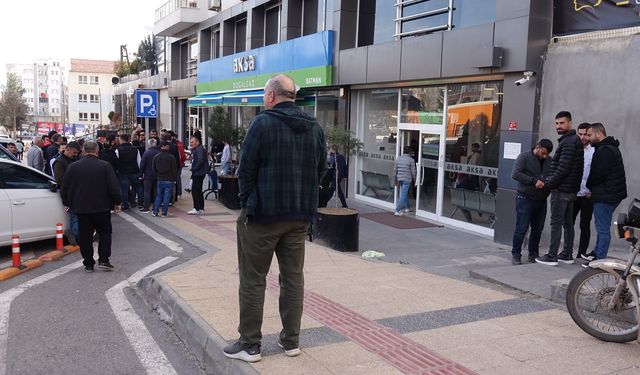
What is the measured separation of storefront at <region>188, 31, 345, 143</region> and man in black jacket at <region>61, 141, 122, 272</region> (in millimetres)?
8243

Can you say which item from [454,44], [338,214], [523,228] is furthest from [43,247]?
[454,44]

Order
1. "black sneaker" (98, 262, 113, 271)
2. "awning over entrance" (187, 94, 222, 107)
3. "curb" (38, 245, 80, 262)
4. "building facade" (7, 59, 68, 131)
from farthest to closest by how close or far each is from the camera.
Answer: "building facade" (7, 59, 68, 131), "awning over entrance" (187, 94, 222, 107), "curb" (38, 245, 80, 262), "black sneaker" (98, 262, 113, 271)

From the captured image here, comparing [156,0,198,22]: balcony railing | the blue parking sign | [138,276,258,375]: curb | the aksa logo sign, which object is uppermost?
[156,0,198,22]: balcony railing

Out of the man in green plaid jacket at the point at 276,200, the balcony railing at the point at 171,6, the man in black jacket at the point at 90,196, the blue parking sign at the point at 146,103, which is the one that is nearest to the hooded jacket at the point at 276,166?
the man in green plaid jacket at the point at 276,200

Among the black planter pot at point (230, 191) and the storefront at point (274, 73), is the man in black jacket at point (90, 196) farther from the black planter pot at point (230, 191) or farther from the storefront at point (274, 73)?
the storefront at point (274, 73)

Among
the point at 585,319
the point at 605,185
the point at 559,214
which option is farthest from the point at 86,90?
the point at 585,319

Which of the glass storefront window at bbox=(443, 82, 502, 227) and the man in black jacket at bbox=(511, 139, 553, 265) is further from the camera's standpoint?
the glass storefront window at bbox=(443, 82, 502, 227)

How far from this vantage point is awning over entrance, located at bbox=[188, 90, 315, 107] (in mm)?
16578

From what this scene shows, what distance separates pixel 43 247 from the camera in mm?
8656

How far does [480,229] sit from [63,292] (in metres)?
7.27

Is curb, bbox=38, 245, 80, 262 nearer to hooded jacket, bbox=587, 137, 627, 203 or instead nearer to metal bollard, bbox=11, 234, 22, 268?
metal bollard, bbox=11, 234, 22, 268

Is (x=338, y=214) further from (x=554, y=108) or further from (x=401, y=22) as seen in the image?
(x=401, y=22)

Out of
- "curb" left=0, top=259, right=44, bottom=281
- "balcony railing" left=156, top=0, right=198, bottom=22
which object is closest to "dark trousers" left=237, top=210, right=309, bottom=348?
"curb" left=0, top=259, right=44, bottom=281

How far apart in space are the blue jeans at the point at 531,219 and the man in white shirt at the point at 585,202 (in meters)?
0.57
